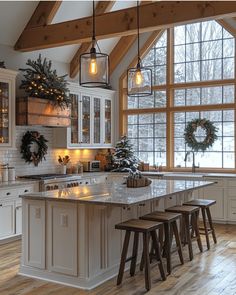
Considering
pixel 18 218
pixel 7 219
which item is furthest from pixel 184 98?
pixel 7 219

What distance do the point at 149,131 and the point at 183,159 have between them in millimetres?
1018

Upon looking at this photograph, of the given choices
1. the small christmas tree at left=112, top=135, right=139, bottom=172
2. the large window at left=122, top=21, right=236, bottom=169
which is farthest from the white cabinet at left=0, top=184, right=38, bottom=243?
the large window at left=122, top=21, right=236, bottom=169

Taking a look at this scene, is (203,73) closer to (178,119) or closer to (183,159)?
(178,119)

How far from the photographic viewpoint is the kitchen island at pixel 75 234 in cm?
432

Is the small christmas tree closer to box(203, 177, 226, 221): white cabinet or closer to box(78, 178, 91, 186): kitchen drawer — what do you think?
box(78, 178, 91, 186): kitchen drawer

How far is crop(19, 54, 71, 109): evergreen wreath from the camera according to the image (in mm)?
7137

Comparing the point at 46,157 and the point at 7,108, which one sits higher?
the point at 7,108

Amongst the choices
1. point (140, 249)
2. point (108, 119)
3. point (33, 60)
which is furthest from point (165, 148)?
point (140, 249)

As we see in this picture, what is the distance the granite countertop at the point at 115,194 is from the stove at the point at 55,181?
67.3 inches

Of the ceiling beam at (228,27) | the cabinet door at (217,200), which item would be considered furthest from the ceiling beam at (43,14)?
the cabinet door at (217,200)

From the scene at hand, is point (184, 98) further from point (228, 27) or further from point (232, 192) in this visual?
point (232, 192)

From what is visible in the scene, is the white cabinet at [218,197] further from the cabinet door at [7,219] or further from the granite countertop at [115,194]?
the cabinet door at [7,219]

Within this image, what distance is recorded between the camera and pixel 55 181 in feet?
23.7

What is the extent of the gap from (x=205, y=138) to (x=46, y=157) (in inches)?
123
